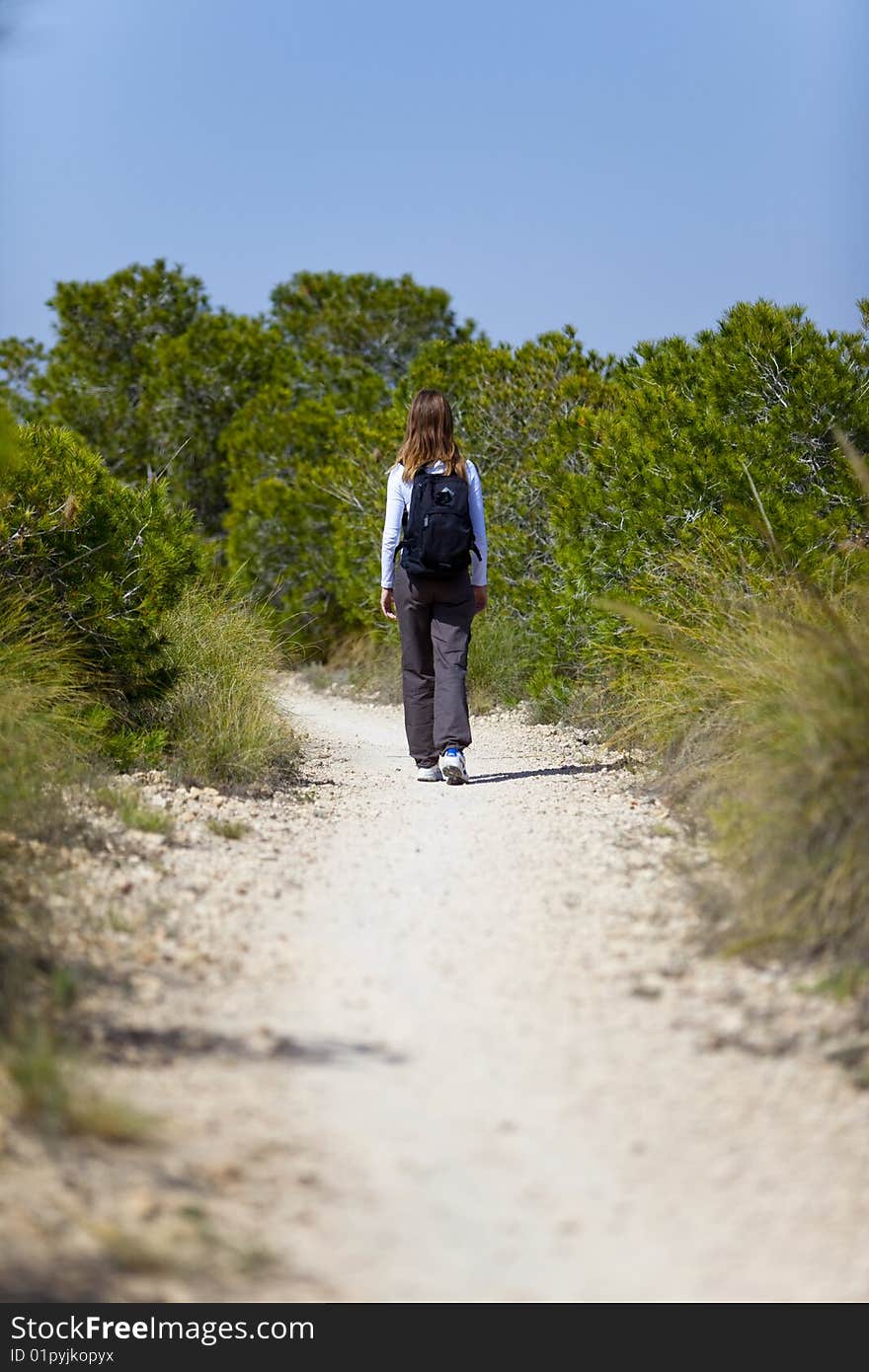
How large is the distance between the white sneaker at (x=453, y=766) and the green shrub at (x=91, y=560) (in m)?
1.68

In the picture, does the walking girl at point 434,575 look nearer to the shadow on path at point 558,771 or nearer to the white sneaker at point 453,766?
the white sneaker at point 453,766

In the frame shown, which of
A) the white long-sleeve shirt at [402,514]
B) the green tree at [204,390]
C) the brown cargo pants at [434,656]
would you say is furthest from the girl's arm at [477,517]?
the green tree at [204,390]

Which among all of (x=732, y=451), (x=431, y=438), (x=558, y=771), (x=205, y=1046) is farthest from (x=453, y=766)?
(x=205, y=1046)

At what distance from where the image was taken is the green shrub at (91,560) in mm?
7352

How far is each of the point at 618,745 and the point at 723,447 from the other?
6.74 feet

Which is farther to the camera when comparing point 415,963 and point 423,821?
point 423,821

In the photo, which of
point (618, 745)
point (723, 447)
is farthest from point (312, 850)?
point (723, 447)

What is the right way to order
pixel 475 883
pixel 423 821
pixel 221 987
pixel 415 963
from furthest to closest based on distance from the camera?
pixel 423 821
pixel 475 883
pixel 415 963
pixel 221 987

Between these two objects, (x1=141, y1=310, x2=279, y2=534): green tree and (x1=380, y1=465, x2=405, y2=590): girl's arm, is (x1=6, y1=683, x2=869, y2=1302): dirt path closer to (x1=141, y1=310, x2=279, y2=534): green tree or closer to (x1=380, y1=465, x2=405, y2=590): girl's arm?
(x1=380, y1=465, x2=405, y2=590): girl's arm

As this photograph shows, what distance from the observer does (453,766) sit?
766cm

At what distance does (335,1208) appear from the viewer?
294 cm

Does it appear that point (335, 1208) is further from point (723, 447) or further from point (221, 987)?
point (723, 447)

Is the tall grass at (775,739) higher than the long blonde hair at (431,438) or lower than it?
lower

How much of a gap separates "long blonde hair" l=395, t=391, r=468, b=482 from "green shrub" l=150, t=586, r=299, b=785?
5.51 feet
